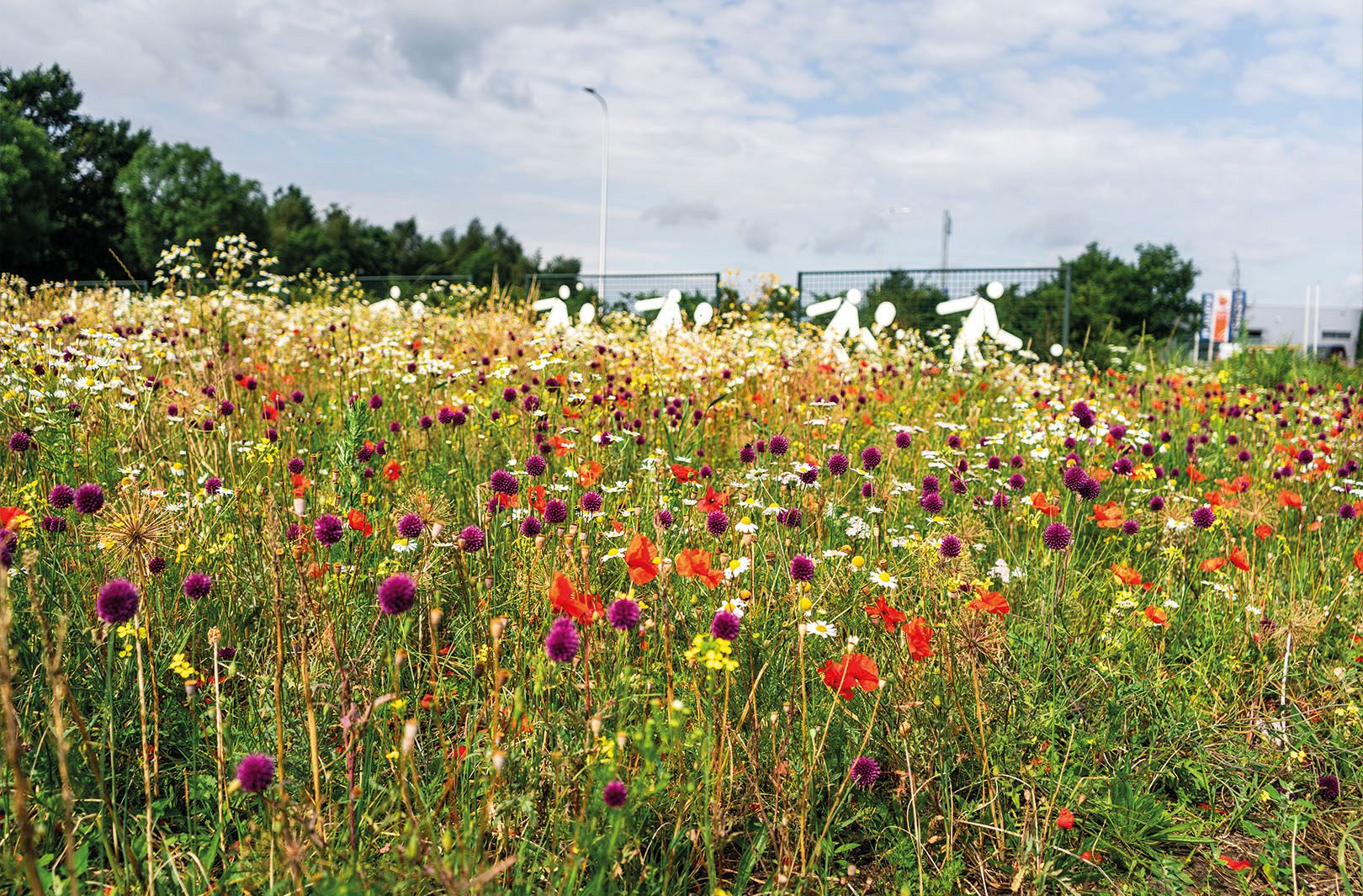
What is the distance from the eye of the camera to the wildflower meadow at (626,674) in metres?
1.52

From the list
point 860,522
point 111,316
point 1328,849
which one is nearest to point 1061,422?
point 860,522

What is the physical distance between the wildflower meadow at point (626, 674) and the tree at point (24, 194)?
1752 inches

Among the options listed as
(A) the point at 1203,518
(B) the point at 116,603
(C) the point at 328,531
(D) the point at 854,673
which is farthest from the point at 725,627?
(A) the point at 1203,518

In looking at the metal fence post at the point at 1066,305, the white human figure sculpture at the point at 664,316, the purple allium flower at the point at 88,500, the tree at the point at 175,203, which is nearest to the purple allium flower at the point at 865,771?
the purple allium flower at the point at 88,500

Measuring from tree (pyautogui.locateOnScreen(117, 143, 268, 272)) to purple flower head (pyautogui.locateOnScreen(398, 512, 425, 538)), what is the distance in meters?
51.4

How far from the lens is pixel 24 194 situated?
128 feet

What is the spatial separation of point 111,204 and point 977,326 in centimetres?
5298

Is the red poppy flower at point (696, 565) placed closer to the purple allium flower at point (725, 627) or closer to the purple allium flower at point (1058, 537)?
the purple allium flower at point (725, 627)

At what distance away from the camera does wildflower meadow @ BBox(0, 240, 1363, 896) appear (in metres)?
1.52

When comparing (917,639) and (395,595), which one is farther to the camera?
(917,639)

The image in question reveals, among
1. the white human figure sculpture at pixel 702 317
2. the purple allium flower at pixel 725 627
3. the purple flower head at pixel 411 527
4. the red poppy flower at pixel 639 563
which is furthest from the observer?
the white human figure sculpture at pixel 702 317

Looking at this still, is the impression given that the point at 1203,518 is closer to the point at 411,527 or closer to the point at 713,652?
the point at 713,652

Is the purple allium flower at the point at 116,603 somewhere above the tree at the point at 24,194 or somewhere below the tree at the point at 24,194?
below

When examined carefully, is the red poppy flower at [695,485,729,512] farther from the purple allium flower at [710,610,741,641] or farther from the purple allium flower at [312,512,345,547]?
the purple allium flower at [312,512,345,547]
